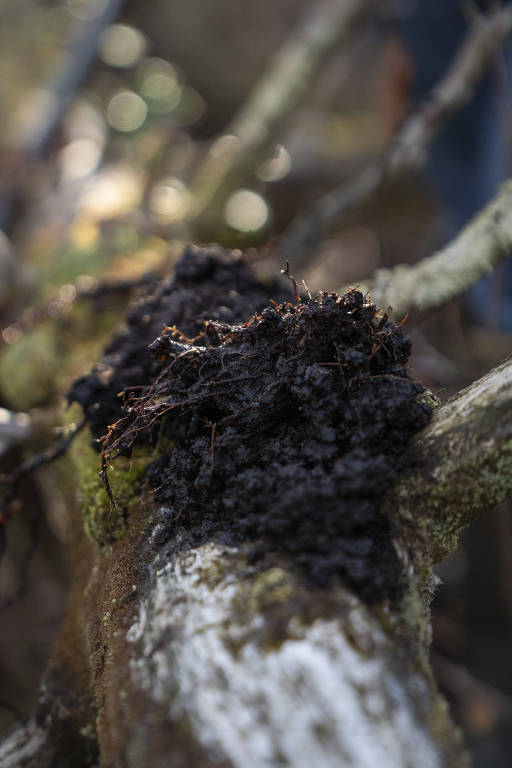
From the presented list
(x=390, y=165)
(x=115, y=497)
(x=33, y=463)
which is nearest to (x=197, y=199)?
(x=390, y=165)

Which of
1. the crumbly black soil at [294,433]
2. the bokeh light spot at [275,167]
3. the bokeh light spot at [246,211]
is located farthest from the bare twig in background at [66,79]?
the crumbly black soil at [294,433]

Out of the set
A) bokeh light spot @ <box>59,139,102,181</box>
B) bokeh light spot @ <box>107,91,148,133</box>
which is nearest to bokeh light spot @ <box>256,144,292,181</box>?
bokeh light spot @ <box>59,139,102,181</box>

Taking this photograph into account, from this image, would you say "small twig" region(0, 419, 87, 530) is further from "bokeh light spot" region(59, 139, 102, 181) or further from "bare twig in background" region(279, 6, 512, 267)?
"bokeh light spot" region(59, 139, 102, 181)

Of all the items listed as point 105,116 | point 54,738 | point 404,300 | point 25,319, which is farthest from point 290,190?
point 54,738

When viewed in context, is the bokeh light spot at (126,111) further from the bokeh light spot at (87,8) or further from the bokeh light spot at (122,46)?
the bokeh light spot at (87,8)

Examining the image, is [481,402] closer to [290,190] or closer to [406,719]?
[406,719]

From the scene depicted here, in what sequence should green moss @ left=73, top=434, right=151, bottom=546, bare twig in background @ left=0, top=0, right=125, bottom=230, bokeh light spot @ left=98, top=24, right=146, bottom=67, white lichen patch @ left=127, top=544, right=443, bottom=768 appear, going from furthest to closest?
1. bokeh light spot @ left=98, top=24, right=146, bottom=67
2. bare twig in background @ left=0, top=0, right=125, bottom=230
3. green moss @ left=73, top=434, right=151, bottom=546
4. white lichen patch @ left=127, top=544, right=443, bottom=768
